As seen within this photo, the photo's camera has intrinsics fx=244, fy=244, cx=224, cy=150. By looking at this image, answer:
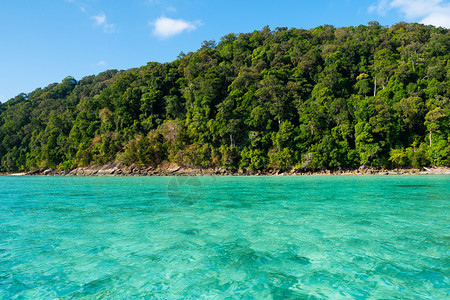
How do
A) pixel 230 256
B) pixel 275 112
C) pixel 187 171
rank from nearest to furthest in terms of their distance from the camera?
pixel 230 256 → pixel 187 171 → pixel 275 112

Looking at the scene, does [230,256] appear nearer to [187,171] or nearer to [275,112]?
[187,171]

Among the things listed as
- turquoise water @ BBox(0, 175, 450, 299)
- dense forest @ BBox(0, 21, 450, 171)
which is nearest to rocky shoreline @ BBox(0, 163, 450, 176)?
dense forest @ BBox(0, 21, 450, 171)

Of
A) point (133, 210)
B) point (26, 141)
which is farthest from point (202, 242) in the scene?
point (26, 141)

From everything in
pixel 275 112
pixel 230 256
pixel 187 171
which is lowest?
pixel 187 171

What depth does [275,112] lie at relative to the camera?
52.9 metres

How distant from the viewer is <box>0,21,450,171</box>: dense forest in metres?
45.0

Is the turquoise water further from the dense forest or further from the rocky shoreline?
the dense forest

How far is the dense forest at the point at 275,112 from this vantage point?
45031 millimetres

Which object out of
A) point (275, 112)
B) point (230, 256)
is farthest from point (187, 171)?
point (230, 256)

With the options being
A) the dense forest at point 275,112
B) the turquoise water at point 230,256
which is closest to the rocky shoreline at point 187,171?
the dense forest at point 275,112

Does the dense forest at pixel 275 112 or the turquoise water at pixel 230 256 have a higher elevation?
the dense forest at pixel 275 112

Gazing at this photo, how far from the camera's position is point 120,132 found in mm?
63688

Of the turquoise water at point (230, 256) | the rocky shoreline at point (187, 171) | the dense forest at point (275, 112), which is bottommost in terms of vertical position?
the rocky shoreline at point (187, 171)

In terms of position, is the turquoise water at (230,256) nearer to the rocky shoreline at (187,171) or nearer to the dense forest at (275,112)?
the rocky shoreline at (187,171)
